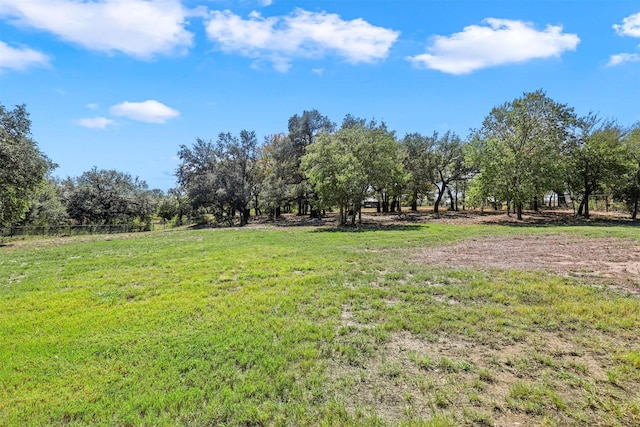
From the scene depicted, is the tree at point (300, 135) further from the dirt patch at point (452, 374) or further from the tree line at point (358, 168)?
the dirt patch at point (452, 374)

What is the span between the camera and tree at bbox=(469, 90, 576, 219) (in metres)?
22.4

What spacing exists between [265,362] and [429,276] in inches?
205

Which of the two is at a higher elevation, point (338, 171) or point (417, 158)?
point (417, 158)

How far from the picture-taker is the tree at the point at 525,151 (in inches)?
881

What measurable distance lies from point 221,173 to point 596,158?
107 feet

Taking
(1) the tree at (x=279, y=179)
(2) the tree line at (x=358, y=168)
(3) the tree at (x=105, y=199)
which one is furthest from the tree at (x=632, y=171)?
(3) the tree at (x=105, y=199)

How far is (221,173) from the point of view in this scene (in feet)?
108

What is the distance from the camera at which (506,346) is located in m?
4.40

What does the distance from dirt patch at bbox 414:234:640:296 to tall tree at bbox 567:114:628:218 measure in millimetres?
13841

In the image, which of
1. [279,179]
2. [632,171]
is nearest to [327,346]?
[279,179]

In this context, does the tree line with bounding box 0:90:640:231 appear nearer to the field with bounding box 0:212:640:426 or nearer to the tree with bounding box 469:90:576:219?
the tree with bounding box 469:90:576:219

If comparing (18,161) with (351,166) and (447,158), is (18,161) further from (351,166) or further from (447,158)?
(447,158)

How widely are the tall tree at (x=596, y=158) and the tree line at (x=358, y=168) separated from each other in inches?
2.6

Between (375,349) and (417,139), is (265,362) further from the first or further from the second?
(417,139)
